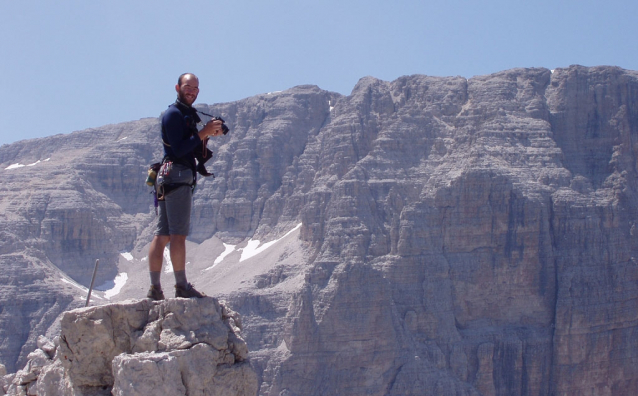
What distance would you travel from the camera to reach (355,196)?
8200 centimetres

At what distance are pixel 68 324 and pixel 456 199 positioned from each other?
234 ft

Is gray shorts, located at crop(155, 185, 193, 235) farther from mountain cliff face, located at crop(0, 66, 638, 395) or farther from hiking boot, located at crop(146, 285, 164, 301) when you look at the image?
mountain cliff face, located at crop(0, 66, 638, 395)

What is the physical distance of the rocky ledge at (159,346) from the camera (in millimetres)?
9742

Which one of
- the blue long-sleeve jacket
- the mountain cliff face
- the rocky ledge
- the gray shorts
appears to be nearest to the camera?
the rocky ledge

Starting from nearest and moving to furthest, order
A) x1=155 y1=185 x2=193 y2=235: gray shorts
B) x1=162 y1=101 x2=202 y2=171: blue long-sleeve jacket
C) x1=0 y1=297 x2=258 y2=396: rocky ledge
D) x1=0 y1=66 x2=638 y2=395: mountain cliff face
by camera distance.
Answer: x1=0 y1=297 x2=258 y2=396: rocky ledge
x1=162 y1=101 x2=202 y2=171: blue long-sleeve jacket
x1=155 y1=185 x2=193 y2=235: gray shorts
x1=0 y1=66 x2=638 y2=395: mountain cliff face

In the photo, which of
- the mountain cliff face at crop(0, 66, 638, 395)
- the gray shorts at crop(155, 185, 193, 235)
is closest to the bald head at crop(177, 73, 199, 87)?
the gray shorts at crop(155, 185, 193, 235)

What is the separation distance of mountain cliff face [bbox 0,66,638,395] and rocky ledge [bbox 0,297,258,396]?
59924mm

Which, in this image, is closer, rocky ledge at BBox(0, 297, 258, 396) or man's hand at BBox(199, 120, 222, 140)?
rocky ledge at BBox(0, 297, 258, 396)

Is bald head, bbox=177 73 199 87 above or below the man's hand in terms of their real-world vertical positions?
above

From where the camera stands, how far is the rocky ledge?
384 inches

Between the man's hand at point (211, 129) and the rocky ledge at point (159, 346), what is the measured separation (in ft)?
6.40

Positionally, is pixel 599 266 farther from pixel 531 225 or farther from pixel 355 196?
pixel 355 196

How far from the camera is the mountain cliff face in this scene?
72312 millimetres

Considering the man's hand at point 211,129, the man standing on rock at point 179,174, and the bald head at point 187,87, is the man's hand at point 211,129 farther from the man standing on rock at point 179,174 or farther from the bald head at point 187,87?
the bald head at point 187,87
